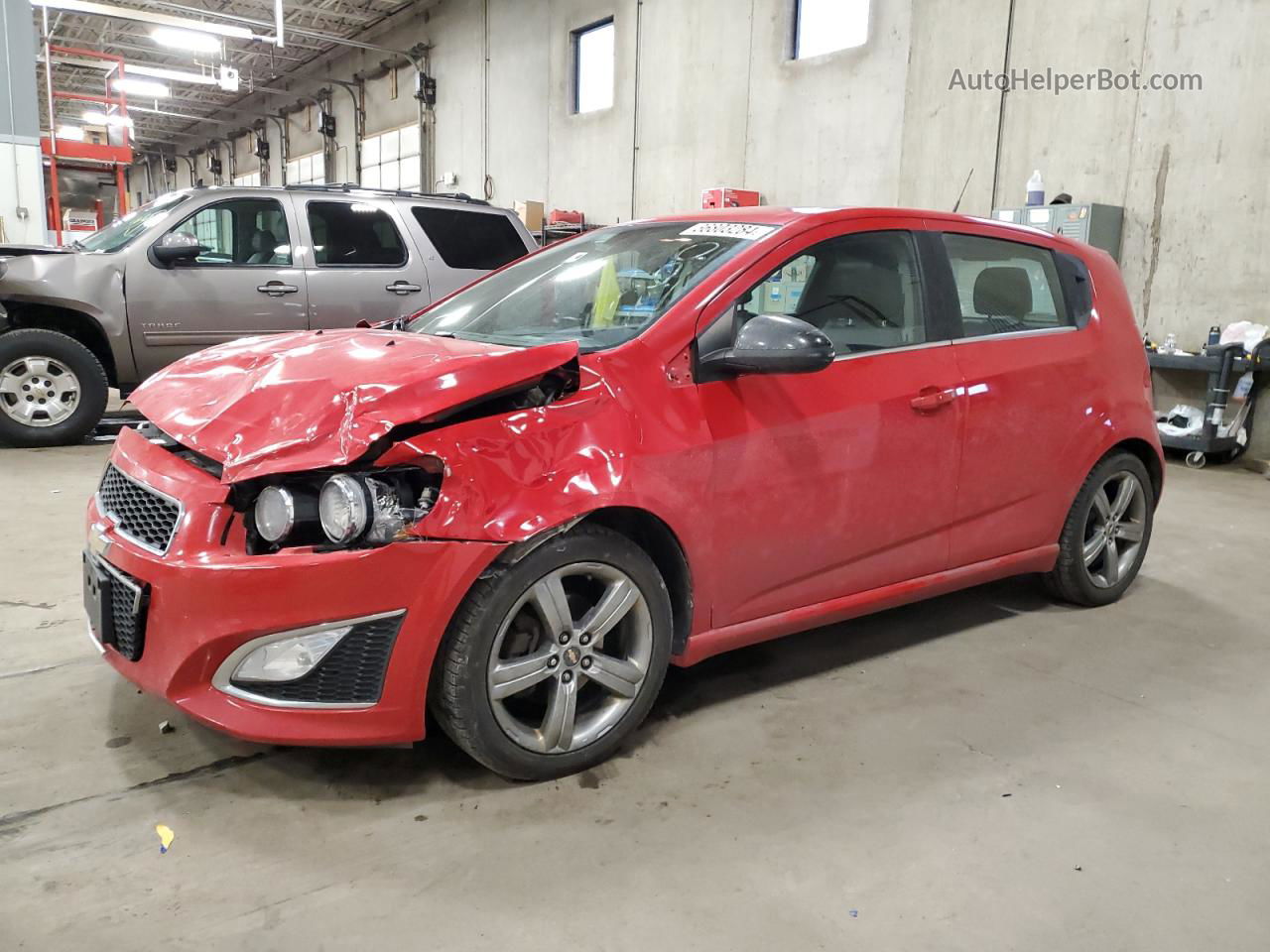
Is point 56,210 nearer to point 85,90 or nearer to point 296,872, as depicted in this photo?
point 296,872

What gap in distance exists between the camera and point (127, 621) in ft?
6.97

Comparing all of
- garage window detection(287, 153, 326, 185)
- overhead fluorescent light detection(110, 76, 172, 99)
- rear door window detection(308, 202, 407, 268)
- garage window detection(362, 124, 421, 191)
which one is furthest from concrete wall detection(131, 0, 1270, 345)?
overhead fluorescent light detection(110, 76, 172, 99)

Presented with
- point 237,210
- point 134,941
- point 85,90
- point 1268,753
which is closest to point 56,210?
point 237,210

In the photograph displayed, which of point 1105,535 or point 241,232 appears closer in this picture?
point 1105,535

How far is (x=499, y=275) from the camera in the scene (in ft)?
10.9

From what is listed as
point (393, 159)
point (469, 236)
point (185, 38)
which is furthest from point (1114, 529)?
point (393, 159)

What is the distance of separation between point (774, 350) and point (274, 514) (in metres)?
1.20

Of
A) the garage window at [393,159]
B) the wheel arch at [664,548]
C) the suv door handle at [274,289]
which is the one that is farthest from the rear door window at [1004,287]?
the garage window at [393,159]

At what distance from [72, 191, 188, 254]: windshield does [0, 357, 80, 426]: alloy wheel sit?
2.81 feet

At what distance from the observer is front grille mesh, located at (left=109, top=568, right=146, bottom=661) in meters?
2.07

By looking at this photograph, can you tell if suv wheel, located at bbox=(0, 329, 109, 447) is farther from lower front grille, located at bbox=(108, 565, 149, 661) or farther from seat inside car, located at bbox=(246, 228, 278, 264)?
lower front grille, located at bbox=(108, 565, 149, 661)

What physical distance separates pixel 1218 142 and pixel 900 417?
20.3ft

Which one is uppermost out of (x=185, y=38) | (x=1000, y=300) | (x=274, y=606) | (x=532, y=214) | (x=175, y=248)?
(x=185, y=38)

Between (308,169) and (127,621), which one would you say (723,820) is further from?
(308,169)
